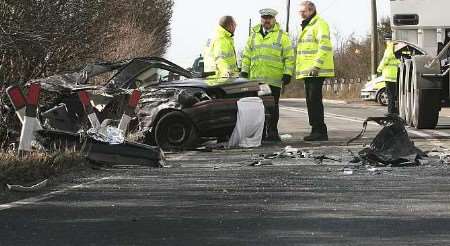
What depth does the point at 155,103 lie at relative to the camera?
396 inches

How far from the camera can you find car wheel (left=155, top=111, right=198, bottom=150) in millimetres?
9992

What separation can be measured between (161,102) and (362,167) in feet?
10.9

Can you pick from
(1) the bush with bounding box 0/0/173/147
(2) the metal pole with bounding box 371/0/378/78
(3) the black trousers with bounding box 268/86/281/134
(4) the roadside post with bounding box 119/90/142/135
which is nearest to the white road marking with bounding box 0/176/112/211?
(1) the bush with bounding box 0/0/173/147

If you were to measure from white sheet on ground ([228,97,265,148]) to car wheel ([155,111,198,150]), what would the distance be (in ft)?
1.97

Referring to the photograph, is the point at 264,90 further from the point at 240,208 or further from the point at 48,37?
the point at 240,208

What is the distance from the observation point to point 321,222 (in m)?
5.07

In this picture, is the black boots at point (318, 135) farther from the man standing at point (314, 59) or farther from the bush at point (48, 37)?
the bush at point (48, 37)

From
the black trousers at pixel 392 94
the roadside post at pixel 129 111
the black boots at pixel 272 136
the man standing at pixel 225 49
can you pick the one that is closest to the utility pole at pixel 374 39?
the black trousers at pixel 392 94

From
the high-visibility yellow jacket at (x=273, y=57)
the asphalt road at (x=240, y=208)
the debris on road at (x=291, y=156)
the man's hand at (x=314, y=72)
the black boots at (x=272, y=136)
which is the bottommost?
the asphalt road at (x=240, y=208)

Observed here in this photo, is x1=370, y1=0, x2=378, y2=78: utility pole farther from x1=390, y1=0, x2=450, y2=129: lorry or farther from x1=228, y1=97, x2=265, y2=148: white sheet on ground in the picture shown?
x1=228, y1=97, x2=265, y2=148: white sheet on ground

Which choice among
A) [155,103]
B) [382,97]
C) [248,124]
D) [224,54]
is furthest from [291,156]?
[382,97]

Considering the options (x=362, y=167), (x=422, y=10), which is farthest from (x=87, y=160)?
(x=422, y=10)

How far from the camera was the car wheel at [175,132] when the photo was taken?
9992 mm

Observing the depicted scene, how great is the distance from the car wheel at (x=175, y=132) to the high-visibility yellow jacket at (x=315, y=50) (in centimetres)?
217
